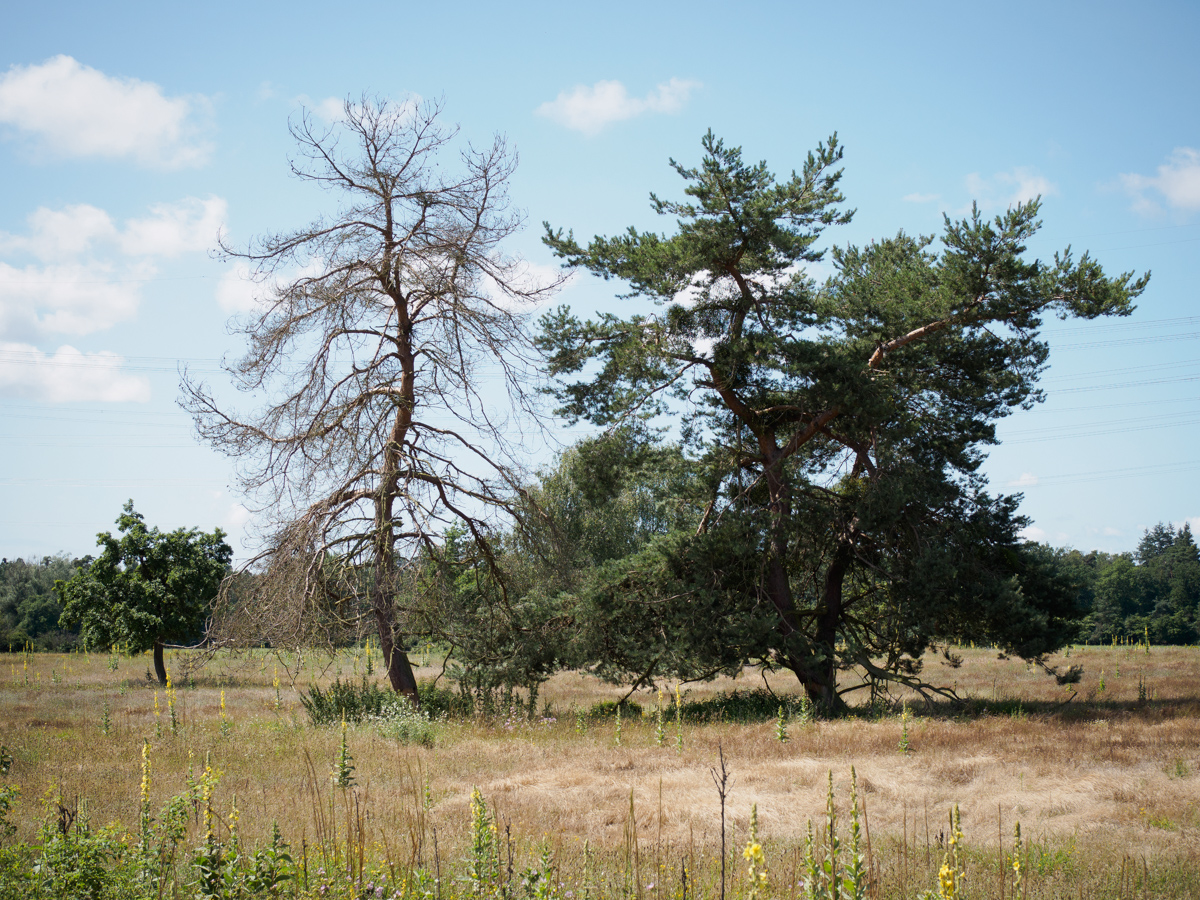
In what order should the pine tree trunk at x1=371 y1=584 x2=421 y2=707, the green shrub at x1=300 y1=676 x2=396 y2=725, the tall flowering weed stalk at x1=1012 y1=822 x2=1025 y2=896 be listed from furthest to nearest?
the pine tree trunk at x1=371 y1=584 x2=421 y2=707 < the green shrub at x1=300 y1=676 x2=396 y2=725 < the tall flowering weed stalk at x1=1012 y1=822 x2=1025 y2=896

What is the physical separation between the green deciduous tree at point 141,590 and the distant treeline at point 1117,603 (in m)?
22.0

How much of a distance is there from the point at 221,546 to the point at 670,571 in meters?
19.4

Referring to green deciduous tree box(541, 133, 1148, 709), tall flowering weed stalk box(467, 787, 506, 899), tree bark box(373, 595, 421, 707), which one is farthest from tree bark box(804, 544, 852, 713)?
tall flowering weed stalk box(467, 787, 506, 899)

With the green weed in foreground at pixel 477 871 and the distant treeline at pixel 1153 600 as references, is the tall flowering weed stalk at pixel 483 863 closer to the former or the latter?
the green weed in foreground at pixel 477 871

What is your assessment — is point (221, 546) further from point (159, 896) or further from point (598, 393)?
point (159, 896)

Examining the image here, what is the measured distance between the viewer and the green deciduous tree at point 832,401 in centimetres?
1424

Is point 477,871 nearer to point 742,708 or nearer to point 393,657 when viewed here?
point 393,657

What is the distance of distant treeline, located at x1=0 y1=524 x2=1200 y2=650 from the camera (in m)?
54.1

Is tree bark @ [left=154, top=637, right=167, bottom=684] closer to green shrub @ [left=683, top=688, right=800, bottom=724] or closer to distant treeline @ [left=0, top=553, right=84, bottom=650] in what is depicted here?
distant treeline @ [left=0, top=553, right=84, bottom=650]

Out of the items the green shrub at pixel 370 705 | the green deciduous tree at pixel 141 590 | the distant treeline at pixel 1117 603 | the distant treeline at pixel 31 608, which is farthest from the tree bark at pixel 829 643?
the distant treeline at pixel 1117 603

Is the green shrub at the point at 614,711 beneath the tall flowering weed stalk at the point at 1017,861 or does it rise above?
beneath

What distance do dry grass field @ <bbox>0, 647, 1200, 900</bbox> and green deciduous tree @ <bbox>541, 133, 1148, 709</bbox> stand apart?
207cm

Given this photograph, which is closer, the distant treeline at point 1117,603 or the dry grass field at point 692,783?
the dry grass field at point 692,783

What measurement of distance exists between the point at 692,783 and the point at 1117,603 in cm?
8047
